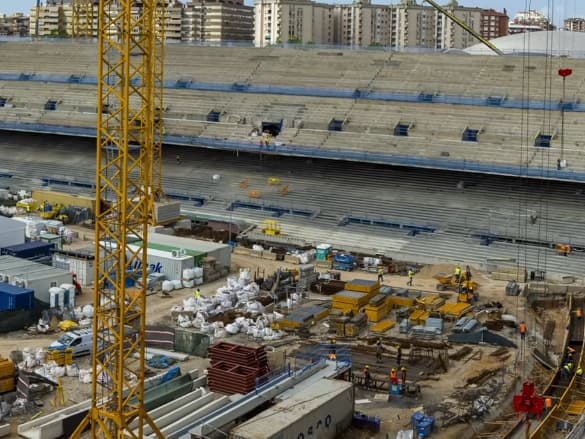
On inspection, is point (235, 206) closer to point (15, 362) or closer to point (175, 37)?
point (15, 362)

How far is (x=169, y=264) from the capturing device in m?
25.5

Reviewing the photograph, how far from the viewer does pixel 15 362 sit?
1888 centimetres

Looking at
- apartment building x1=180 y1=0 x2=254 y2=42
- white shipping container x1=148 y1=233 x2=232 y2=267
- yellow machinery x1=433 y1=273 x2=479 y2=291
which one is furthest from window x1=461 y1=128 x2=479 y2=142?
apartment building x1=180 y1=0 x2=254 y2=42

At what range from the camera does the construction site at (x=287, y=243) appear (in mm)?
15086

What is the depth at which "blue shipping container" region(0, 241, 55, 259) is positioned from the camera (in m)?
25.6

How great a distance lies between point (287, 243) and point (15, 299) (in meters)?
11.1

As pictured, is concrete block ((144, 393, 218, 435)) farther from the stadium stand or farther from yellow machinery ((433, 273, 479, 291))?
the stadium stand

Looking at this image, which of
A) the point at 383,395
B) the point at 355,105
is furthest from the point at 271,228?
the point at 383,395

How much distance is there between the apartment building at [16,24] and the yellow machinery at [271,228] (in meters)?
99.4

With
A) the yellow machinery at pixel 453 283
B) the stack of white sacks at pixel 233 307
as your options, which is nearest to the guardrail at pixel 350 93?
the yellow machinery at pixel 453 283

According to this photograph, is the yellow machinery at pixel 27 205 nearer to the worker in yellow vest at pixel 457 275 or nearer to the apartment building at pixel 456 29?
the worker in yellow vest at pixel 457 275

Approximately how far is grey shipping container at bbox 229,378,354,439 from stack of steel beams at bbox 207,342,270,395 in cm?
117

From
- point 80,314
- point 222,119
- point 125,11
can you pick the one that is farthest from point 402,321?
point 222,119

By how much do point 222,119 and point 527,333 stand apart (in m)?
20.9
